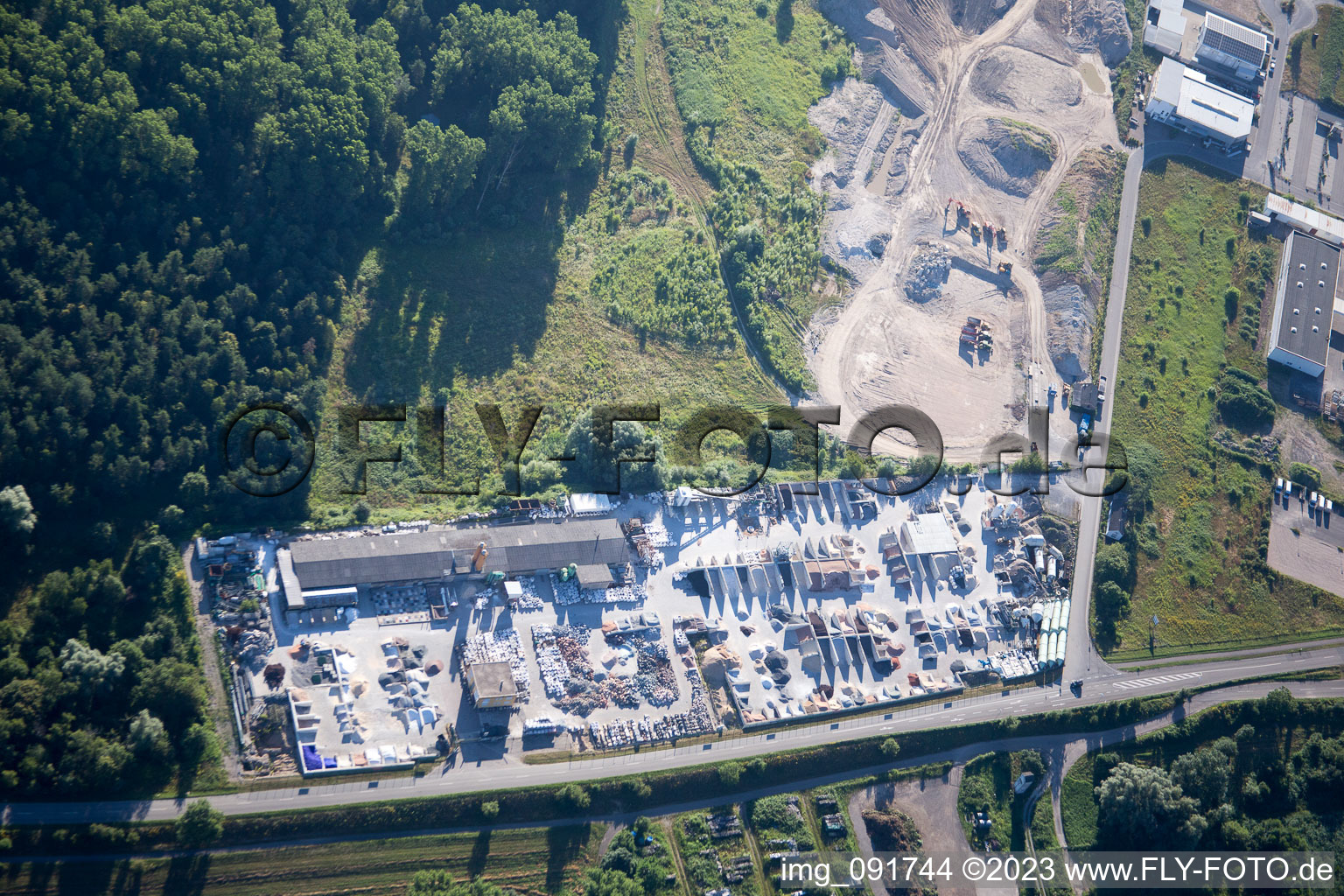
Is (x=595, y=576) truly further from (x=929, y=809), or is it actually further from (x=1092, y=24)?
(x=1092, y=24)

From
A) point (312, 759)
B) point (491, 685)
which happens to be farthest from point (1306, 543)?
point (312, 759)

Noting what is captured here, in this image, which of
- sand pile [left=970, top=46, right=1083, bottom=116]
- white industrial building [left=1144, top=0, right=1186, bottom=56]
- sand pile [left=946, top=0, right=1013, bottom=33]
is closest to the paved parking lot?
sand pile [left=970, top=46, right=1083, bottom=116]

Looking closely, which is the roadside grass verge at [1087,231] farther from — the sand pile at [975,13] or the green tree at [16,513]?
the green tree at [16,513]

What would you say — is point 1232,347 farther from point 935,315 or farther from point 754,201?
point 754,201

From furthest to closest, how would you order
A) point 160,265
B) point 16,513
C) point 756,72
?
point 756,72 < point 160,265 < point 16,513

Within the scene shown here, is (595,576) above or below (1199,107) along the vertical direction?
below

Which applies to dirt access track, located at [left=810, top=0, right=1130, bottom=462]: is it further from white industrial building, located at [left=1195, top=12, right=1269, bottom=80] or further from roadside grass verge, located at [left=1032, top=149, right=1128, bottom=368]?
white industrial building, located at [left=1195, top=12, right=1269, bottom=80]

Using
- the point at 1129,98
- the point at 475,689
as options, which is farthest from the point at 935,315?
the point at 475,689
